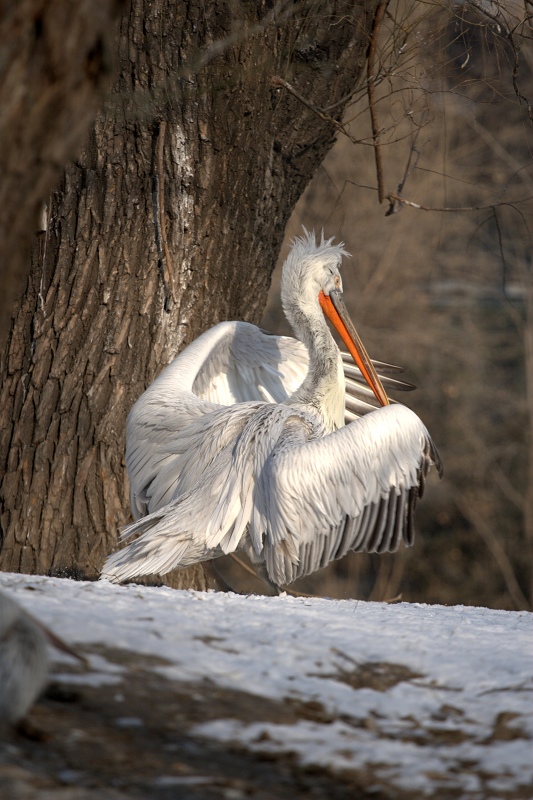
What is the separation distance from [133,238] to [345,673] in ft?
9.94

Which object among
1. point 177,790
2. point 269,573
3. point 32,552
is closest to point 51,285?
point 32,552

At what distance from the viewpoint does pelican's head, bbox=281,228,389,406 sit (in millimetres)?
5412

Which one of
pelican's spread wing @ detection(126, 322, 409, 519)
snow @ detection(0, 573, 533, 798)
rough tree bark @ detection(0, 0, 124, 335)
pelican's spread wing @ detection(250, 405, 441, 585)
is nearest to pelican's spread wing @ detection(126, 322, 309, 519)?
pelican's spread wing @ detection(126, 322, 409, 519)

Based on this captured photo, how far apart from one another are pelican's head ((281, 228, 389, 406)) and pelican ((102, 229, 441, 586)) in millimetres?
219

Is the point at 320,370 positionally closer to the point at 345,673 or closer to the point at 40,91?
the point at 345,673

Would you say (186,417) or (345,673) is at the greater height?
(186,417)

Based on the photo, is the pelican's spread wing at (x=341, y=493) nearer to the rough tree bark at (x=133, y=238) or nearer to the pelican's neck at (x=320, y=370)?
the pelican's neck at (x=320, y=370)

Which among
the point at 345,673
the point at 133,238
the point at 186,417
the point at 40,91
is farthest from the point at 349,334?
the point at 40,91

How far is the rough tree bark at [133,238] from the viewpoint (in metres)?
4.81

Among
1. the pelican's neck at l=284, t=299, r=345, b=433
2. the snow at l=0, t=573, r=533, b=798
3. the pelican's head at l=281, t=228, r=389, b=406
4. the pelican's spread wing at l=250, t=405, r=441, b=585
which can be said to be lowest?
the snow at l=0, t=573, r=533, b=798

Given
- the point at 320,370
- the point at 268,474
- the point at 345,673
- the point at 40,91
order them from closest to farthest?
the point at 40,91 → the point at 345,673 → the point at 268,474 → the point at 320,370

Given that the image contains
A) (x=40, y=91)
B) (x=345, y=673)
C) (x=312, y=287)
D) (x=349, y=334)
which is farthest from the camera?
(x=349, y=334)

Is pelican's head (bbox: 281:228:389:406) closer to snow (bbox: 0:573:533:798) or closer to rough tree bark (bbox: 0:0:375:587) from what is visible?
rough tree bark (bbox: 0:0:375:587)

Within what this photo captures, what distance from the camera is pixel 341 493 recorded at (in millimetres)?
4453
